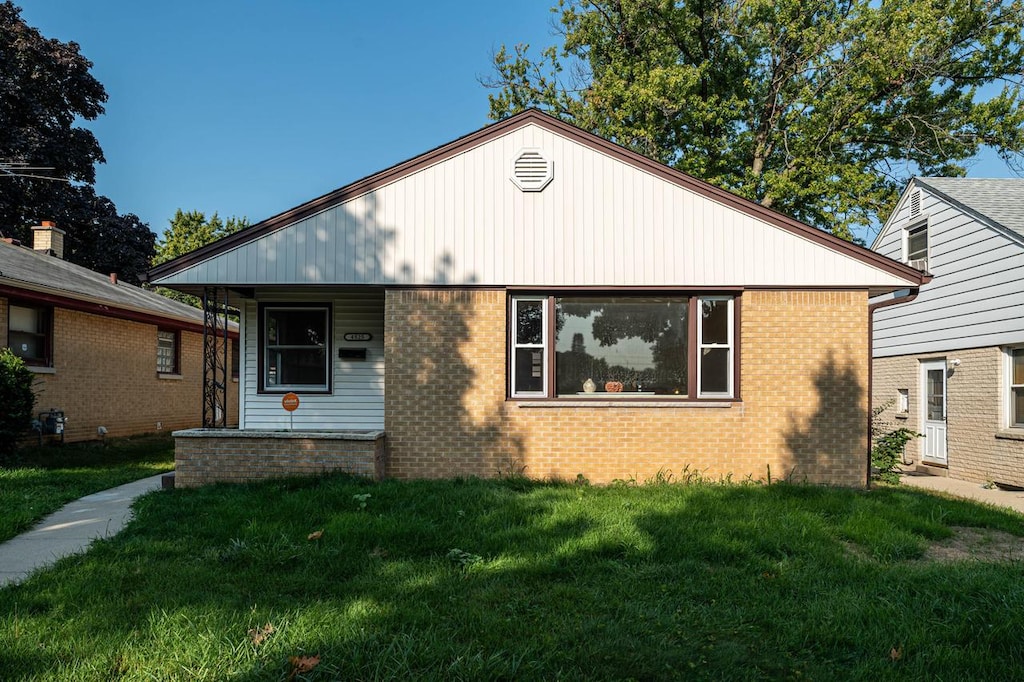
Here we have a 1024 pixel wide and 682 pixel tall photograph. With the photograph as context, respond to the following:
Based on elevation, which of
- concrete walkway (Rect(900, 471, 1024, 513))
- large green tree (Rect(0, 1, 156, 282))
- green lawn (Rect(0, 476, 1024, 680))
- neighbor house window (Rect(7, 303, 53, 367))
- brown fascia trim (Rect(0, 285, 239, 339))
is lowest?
concrete walkway (Rect(900, 471, 1024, 513))

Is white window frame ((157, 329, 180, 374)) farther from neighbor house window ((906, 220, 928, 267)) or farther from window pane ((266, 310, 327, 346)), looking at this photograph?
neighbor house window ((906, 220, 928, 267))

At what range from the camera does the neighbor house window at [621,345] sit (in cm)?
980

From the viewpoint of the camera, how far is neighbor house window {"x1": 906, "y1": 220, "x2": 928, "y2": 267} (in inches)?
591

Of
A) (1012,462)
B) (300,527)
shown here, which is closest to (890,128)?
(1012,462)

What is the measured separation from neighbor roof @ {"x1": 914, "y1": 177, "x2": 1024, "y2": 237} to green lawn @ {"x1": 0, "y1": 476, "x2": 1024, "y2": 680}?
7.52 metres

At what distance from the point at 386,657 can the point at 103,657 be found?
1.66 m

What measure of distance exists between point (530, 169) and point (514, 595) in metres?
6.52

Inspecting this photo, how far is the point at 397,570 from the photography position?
550 cm

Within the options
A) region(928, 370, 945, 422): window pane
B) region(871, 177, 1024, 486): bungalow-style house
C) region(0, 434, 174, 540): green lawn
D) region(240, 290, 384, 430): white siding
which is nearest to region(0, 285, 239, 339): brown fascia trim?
region(0, 434, 174, 540): green lawn

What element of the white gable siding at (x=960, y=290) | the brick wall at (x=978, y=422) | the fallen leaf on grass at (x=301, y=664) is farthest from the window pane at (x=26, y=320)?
the brick wall at (x=978, y=422)

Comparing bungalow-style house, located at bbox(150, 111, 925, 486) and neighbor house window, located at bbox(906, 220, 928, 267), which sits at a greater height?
neighbor house window, located at bbox(906, 220, 928, 267)

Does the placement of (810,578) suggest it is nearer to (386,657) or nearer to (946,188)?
(386,657)

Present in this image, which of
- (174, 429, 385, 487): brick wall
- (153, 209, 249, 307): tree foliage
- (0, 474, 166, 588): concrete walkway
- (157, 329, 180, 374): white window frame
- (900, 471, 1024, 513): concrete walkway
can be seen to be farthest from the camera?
(153, 209, 249, 307): tree foliage

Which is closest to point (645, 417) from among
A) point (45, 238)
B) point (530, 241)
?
point (530, 241)
